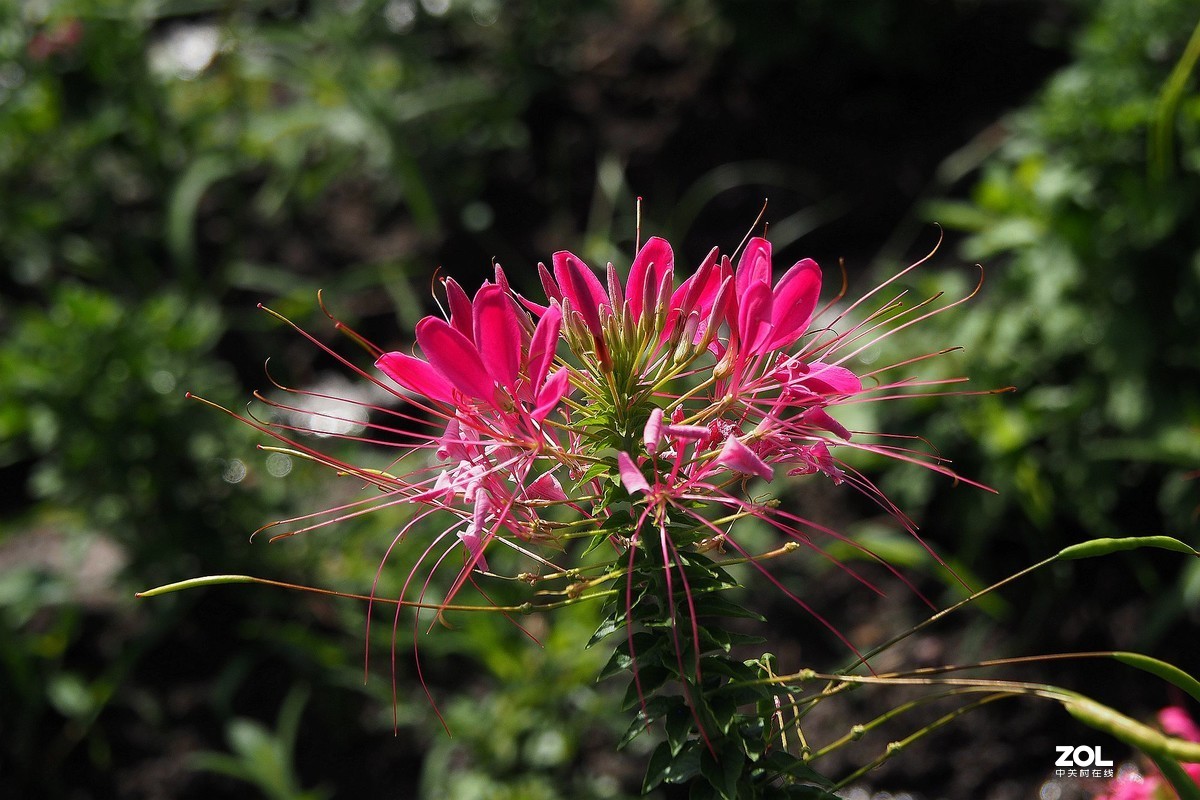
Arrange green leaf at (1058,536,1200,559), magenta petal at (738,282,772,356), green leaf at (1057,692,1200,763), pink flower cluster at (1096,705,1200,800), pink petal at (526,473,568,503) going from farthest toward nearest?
1. pink flower cluster at (1096,705,1200,800)
2. pink petal at (526,473,568,503)
3. magenta petal at (738,282,772,356)
4. green leaf at (1058,536,1200,559)
5. green leaf at (1057,692,1200,763)

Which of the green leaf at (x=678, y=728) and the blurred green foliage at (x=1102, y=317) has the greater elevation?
the blurred green foliage at (x=1102, y=317)

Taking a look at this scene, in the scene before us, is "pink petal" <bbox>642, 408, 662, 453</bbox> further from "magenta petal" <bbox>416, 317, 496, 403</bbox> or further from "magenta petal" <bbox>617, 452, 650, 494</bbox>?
"magenta petal" <bbox>416, 317, 496, 403</bbox>

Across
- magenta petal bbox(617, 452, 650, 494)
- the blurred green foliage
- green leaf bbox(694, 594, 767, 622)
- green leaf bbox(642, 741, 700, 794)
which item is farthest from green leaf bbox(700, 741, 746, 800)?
the blurred green foliage

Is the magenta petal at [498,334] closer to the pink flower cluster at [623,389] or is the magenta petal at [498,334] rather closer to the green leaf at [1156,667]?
the pink flower cluster at [623,389]

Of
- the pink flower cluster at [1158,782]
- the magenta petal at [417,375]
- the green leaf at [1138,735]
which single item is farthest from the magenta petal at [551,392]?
the pink flower cluster at [1158,782]

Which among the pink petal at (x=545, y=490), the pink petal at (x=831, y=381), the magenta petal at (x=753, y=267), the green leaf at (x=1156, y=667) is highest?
the magenta petal at (x=753, y=267)

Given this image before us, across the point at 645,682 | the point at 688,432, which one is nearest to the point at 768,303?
the point at 688,432

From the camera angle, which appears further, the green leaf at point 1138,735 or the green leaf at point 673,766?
the green leaf at point 673,766
